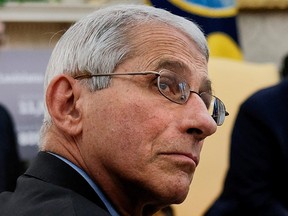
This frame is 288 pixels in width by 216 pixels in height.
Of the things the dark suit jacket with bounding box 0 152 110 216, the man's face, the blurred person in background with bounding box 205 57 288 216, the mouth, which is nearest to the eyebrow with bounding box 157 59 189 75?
the man's face

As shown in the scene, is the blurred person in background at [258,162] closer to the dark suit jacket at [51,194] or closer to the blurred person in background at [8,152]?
the blurred person in background at [8,152]

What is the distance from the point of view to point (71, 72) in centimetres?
194

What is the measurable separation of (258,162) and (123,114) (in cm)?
177

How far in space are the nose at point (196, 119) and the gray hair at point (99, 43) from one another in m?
0.17

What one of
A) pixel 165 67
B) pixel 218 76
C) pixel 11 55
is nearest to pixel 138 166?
pixel 165 67

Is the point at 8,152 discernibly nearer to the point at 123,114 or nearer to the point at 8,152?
the point at 8,152

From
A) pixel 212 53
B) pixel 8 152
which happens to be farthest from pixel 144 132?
pixel 212 53

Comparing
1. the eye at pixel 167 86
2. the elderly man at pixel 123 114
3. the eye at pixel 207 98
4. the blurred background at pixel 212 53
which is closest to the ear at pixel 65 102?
the elderly man at pixel 123 114

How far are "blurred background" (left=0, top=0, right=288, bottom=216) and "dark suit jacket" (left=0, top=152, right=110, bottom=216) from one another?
2.32 m

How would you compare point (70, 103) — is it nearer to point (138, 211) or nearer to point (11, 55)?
point (138, 211)

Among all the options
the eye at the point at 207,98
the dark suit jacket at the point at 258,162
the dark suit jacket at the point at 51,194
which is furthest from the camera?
the dark suit jacket at the point at 258,162

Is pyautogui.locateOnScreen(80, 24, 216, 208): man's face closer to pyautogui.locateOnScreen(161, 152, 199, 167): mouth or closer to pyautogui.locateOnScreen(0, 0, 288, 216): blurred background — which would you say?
pyautogui.locateOnScreen(161, 152, 199, 167): mouth

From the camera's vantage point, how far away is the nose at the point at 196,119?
189 cm

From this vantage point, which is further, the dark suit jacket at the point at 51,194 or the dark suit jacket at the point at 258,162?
the dark suit jacket at the point at 258,162
